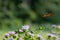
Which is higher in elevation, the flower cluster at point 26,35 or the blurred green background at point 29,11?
the blurred green background at point 29,11

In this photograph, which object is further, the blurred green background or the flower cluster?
the blurred green background

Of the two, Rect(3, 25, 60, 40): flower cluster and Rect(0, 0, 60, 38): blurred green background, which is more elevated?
Rect(0, 0, 60, 38): blurred green background

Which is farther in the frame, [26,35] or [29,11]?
[29,11]

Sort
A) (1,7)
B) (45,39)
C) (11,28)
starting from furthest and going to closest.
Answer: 1. (1,7)
2. (11,28)
3. (45,39)

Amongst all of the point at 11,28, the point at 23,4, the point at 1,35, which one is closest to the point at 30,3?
the point at 23,4

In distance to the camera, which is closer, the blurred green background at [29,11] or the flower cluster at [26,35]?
the flower cluster at [26,35]

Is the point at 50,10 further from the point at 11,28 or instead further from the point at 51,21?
the point at 11,28

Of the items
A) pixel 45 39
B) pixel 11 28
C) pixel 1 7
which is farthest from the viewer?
pixel 1 7

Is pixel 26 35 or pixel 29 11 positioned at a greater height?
pixel 29 11
